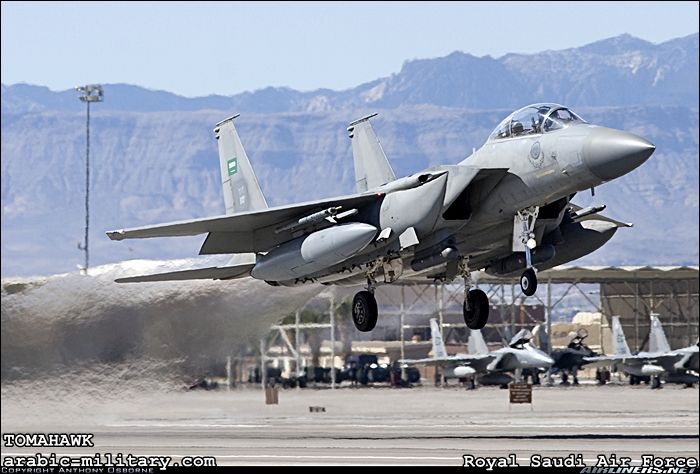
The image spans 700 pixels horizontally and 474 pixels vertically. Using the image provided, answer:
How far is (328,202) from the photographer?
2227 cm

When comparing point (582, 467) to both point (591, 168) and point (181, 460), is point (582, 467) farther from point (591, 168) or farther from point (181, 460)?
point (181, 460)

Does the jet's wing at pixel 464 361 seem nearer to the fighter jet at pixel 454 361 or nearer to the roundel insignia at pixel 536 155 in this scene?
the fighter jet at pixel 454 361

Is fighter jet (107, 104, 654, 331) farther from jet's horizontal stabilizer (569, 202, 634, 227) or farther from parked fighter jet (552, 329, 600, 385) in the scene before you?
parked fighter jet (552, 329, 600, 385)

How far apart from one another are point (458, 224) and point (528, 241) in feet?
4.26

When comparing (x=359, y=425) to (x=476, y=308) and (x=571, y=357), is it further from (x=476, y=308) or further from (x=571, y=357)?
(x=571, y=357)

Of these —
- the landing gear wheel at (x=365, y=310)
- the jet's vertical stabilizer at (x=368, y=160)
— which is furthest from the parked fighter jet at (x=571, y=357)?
the landing gear wheel at (x=365, y=310)

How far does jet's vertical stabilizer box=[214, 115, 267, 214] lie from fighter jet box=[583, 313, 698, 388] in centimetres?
2912

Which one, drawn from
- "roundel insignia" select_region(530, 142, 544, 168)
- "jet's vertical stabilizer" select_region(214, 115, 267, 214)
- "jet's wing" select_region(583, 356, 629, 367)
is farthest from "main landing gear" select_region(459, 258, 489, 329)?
"jet's wing" select_region(583, 356, 629, 367)

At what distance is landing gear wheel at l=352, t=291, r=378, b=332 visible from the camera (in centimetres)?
2342

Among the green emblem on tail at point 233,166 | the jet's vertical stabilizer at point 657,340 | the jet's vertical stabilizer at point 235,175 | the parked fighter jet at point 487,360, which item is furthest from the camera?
the jet's vertical stabilizer at point 657,340

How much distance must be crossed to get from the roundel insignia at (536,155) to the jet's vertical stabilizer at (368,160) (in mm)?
5029

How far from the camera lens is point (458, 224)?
21812mm

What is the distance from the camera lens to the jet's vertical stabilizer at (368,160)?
2561cm

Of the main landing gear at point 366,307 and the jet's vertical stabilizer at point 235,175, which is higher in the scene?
the jet's vertical stabilizer at point 235,175
